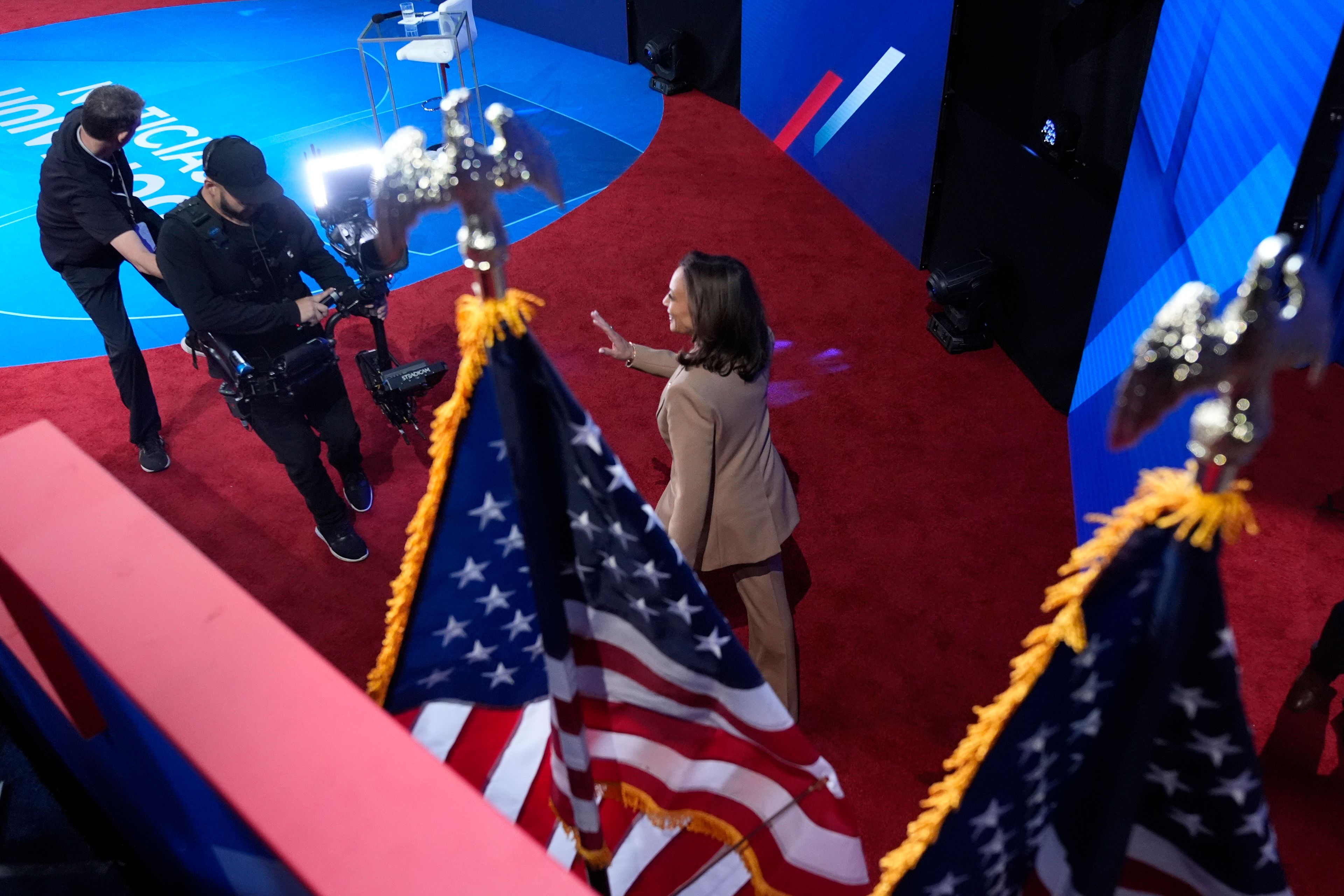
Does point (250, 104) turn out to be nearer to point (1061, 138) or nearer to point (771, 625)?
point (1061, 138)

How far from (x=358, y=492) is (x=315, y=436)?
49cm

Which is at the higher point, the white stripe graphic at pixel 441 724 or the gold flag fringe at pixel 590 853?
the white stripe graphic at pixel 441 724

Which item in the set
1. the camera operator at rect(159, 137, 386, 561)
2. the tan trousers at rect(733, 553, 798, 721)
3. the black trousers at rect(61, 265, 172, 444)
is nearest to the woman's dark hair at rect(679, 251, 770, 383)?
the tan trousers at rect(733, 553, 798, 721)

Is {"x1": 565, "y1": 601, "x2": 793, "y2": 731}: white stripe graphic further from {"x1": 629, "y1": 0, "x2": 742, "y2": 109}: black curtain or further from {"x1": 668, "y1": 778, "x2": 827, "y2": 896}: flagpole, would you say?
{"x1": 629, "y1": 0, "x2": 742, "y2": 109}: black curtain

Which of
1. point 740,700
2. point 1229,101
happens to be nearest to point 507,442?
point 740,700

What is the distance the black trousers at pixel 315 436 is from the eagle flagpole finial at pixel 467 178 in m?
2.82

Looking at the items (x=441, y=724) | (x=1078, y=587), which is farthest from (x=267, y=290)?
(x=1078, y=587)

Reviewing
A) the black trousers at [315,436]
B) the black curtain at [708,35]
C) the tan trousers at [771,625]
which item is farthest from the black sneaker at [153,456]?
the black curtain at [708,35]

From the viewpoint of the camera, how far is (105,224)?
4445 millimetres

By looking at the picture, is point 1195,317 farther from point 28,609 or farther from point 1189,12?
point 1189,12

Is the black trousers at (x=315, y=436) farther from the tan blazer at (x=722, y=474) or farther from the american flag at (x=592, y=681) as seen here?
the american flag at (x=592, y=681)

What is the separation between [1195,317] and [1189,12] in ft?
10.9

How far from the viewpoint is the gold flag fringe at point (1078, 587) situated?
51.2 inches

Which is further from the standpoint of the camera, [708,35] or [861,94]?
[708,35]
